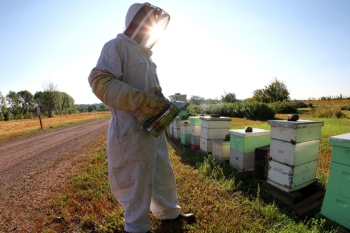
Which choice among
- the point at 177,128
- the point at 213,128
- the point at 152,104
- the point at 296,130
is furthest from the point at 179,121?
the point at 152,104

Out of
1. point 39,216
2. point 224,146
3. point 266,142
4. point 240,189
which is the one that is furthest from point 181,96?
point 39,216

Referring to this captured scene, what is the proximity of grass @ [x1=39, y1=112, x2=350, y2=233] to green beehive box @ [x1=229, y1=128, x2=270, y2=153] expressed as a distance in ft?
1.77

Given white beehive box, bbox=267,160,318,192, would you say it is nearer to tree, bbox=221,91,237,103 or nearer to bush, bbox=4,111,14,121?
tree, bbox=221,91,237,103

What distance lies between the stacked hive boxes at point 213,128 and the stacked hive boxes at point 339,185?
103 inches

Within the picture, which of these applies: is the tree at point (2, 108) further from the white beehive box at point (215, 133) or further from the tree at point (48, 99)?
the white beehive box at point (215, 133)

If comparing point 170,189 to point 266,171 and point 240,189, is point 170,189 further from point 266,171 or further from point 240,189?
point 266,171

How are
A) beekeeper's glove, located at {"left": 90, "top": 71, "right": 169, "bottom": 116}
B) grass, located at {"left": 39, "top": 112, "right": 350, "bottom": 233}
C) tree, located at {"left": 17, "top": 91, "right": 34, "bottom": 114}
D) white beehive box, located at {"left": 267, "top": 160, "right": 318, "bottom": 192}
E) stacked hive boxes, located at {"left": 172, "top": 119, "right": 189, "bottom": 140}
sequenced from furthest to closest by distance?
tree, located at {"left": 17, "top": 91, "right": 34, "bottom": 114} → stacked hive boxes, located at {"left": 172, "top": 119, "right": 189, "bottom": 140} → white beehive box, located at {"left": 267, "top": 160, "right": 318, "bottom": 192} → grass, located at {"left": 39, "top": 112, "right": 350, "bottom": 233} → beekeeper's glove, located at {"left": 90, "top": 71, "right": 169, "bottom": 116}

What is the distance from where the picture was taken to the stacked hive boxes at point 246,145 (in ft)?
11.7

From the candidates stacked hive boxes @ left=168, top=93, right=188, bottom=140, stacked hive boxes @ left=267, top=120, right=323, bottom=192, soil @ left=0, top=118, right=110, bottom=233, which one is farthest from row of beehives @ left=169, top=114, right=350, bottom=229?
soil @ left=0, top=118, right=110, bottom=233

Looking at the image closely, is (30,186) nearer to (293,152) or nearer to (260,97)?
(293,152)

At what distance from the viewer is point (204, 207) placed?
269cm

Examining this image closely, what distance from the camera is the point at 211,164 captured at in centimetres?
432

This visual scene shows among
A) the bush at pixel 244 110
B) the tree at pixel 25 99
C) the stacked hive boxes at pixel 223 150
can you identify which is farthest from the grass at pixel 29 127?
the tree at pixel 25 99

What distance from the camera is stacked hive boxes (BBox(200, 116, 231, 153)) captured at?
4.74 metres
